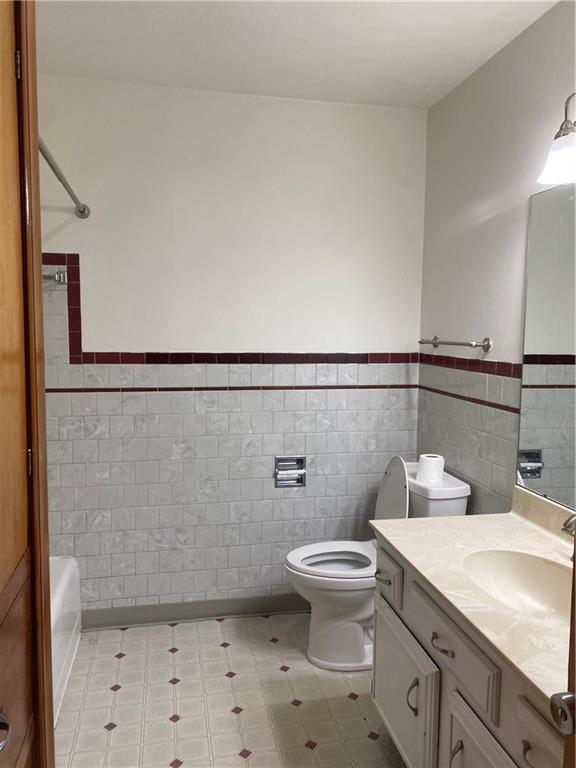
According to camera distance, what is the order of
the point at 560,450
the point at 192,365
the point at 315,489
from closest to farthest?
the point at 560,450, the point at 192,365, the point at 315,489

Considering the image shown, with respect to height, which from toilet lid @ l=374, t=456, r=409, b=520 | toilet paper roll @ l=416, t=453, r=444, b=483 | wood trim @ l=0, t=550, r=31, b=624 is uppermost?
wood trim @ l=0, t=550, r=31, b=624

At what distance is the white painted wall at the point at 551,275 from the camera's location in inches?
73.9

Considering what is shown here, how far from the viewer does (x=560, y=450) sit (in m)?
1.93

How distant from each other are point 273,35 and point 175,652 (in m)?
2.67

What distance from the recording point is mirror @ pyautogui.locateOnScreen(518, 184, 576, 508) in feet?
6.14

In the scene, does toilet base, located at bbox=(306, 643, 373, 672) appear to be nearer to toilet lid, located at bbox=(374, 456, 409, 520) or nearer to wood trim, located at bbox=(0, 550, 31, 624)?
toilet lid, located at bbox=(374, 456, 409, 520)

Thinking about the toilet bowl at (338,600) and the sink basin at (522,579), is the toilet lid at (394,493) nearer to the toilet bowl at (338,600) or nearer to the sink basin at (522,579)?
the toilet bowl at (338,600)

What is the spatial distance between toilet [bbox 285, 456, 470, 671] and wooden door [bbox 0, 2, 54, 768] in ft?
4.40

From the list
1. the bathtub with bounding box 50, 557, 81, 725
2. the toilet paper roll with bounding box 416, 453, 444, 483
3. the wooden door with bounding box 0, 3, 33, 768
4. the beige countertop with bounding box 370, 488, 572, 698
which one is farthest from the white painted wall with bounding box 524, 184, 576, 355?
the bathtub with bounding box 50, 557, 81, 725

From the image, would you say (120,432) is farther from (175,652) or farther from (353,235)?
(353,235)

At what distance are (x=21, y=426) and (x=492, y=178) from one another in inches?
80.5

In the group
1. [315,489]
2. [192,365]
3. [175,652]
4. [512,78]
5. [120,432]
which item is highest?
[512,78]

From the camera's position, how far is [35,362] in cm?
118

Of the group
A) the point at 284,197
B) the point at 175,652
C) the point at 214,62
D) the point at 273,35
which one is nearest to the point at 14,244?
the point at 273,35
